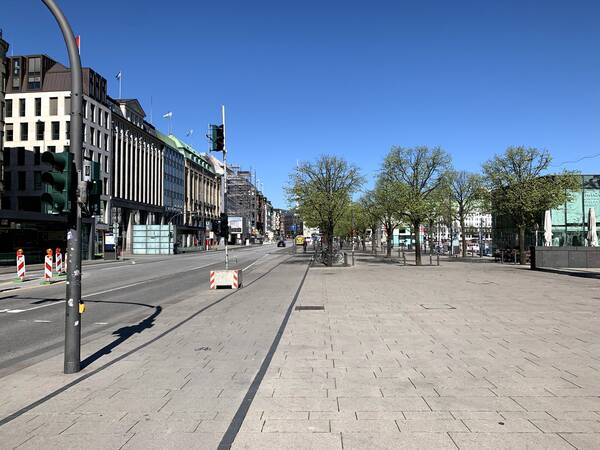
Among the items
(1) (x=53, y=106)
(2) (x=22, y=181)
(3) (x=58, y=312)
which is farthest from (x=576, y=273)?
(2) (x=22, y=181)

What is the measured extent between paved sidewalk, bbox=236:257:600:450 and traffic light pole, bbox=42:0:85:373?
2.68m

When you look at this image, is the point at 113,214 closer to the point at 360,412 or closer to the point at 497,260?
the point at 497,260

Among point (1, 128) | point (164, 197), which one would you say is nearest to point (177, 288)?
point (1, 128)

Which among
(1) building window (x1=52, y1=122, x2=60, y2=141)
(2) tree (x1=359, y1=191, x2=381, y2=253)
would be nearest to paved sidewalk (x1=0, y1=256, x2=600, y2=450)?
(2) tree (x1=359, y1=191, x2=381, y2=253)

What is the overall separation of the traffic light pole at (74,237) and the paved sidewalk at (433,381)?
2.68m

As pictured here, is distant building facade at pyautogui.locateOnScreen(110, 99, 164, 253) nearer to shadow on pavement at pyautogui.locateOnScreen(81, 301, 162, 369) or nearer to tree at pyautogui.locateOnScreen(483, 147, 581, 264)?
tree at pyautogui.locateOnScreen(483, 147, 581, 264)

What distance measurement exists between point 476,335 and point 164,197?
85339mm

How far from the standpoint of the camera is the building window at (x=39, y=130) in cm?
5900

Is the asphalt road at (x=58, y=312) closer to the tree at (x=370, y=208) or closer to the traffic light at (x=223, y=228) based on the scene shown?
the traffic light at (x=223, y=228)

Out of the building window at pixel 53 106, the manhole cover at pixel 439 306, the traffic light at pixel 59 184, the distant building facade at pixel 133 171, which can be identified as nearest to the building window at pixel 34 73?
the building window at pixel 53 106

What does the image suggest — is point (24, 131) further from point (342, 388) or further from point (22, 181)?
point (342, 388)

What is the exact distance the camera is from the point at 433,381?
234 inches

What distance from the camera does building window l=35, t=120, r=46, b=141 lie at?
5900 cm

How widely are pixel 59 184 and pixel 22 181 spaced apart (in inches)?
2424
